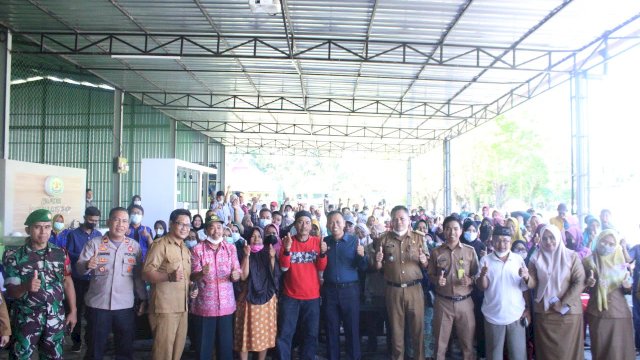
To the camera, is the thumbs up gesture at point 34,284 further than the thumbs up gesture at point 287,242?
No

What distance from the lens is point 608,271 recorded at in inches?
170

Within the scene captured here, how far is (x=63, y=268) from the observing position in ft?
12.7

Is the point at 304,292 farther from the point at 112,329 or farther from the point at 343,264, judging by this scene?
the point at 112,329

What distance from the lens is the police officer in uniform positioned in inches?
160

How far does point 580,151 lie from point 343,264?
7968 mm

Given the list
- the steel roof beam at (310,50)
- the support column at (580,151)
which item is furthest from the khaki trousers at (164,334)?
the support column at (580,151)

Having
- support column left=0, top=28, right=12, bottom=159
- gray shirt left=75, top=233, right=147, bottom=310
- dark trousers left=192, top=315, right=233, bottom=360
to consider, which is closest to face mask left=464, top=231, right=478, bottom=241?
dark trousers left=192, top=315, right=233, bottom=360

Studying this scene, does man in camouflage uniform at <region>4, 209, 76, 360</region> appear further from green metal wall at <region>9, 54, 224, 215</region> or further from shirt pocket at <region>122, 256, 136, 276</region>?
green metal wall at <region>9, 54, 224, 215</region>

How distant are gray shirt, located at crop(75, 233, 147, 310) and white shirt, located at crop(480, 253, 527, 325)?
3.06 m

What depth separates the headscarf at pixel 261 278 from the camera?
4.56 meters

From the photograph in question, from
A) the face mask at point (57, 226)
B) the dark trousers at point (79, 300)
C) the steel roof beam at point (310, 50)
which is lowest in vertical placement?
the dark trousers at point (79, 300)

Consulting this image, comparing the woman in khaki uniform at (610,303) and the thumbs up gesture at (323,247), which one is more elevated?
the thumbs up gesture at (323,247)

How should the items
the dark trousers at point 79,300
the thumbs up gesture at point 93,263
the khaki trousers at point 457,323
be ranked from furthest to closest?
the dark trousers at point 79,300 < the khaki trousers at point 457,323 < the thumbs up gesture at point 93,263

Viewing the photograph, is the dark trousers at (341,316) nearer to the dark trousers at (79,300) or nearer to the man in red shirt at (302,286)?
the man in red shirt at (302,286)
